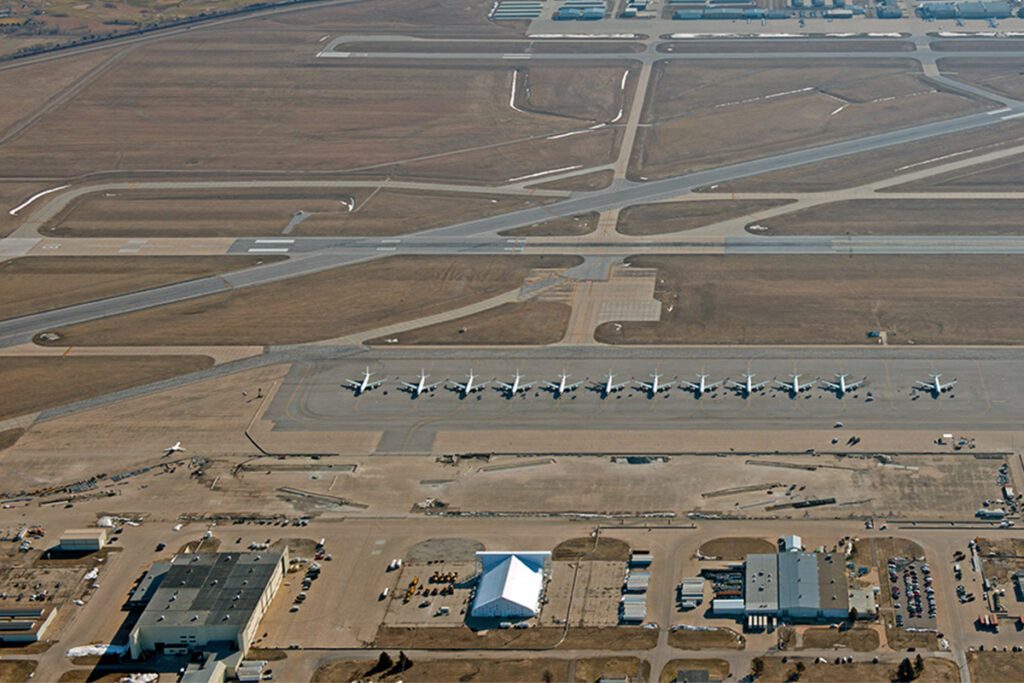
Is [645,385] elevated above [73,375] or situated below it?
above

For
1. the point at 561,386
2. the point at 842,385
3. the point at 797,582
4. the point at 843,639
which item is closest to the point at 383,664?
the point at 797,582

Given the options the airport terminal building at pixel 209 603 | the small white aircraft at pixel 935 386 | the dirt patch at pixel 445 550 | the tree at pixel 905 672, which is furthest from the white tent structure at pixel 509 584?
the small white aircraft at pixel 935 386

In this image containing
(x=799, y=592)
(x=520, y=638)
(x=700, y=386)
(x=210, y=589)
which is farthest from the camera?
(x=700, y=386)

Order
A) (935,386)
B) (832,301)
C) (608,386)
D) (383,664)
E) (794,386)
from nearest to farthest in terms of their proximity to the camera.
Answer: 1. (383,664)
2. (935,386)
3. (794,386)
4. (608,386)
5. (832,301)

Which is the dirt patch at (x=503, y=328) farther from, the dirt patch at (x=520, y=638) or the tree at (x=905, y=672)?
the tree at (x=905, y=672)

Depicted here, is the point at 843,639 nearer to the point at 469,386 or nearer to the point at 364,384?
the point at 469,386

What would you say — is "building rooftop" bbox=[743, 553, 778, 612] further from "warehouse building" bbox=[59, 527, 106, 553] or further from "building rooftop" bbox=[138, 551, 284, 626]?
"warehouse building" bbox=[59, 527, 106, 553]

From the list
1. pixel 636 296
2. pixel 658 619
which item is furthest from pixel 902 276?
pixel 658 619

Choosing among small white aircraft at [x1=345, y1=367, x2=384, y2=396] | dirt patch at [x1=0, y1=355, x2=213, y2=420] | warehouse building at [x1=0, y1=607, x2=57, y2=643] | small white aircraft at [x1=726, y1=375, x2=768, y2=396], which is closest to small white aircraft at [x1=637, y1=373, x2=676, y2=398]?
small white aircraft at [x1=726, y1=375, x2=768, y2=396]
